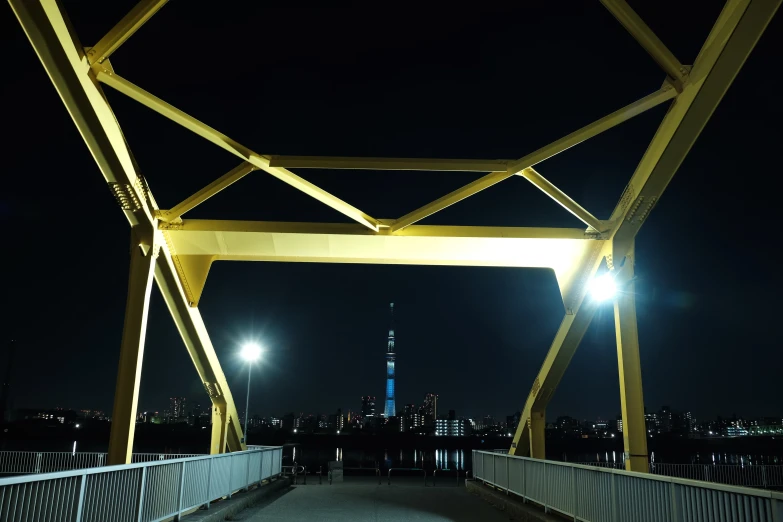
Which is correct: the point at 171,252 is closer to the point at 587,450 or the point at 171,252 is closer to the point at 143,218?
the point at 143,218

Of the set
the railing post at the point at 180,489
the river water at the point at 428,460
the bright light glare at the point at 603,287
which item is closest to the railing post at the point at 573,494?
the bright light glare at the point at 603,287

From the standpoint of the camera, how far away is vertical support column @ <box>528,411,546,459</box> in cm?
1719

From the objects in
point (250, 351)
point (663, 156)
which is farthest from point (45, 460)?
point (663, 156)

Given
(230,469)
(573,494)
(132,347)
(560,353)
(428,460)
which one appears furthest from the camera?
(428,460)

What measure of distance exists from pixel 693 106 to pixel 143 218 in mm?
9296

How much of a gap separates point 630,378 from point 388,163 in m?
5.98

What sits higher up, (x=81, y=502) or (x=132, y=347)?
(x=132, y=347)

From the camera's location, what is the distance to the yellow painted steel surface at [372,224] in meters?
8.48

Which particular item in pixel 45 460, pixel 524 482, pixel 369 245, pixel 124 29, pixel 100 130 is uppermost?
pixel 124 29

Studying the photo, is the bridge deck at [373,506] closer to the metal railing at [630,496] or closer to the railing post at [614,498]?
the metal railing at [630,496]

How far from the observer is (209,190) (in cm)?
1185

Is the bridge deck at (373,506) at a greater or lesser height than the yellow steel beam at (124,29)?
lesser

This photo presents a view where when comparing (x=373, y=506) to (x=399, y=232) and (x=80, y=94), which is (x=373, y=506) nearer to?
(x=399, y=232)

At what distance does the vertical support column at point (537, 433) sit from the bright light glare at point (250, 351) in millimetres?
12283
